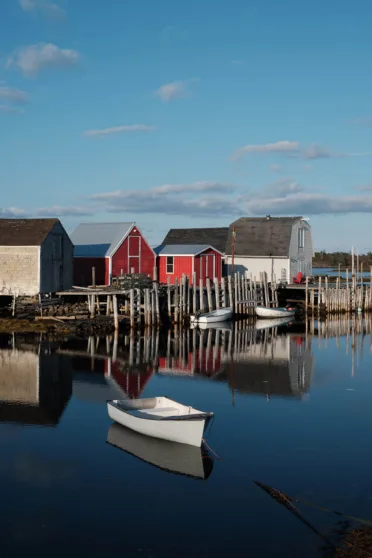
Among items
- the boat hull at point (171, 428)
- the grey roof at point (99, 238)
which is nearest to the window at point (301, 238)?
the grey roof at point (99, 238)

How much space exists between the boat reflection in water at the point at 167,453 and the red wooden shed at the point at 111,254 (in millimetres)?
29971

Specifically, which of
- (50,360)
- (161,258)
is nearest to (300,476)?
(50,360)

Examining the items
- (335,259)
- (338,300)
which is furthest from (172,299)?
(335,259)

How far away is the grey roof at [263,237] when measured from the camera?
58.0 metres

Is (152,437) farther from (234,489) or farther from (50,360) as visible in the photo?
(50,360)

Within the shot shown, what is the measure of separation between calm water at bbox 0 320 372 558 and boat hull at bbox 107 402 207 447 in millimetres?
311

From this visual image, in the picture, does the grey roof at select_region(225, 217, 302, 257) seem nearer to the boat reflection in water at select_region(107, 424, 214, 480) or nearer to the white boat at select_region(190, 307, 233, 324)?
the white boat at select_region(190, 307, 233, 324)

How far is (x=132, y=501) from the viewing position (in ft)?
42.4

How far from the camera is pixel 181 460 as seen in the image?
1527 cm

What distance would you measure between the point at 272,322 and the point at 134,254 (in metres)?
11.3

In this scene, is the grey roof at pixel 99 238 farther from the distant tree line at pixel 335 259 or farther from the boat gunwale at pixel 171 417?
the distant tree line at pixel 335 259

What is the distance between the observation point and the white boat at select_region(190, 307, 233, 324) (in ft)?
144

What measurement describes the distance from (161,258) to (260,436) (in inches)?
1385

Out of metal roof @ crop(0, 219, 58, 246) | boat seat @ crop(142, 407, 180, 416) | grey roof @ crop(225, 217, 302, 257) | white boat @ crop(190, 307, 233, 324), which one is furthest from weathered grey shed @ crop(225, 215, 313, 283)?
boat seat @ crop(142, 407, 180, 416)
